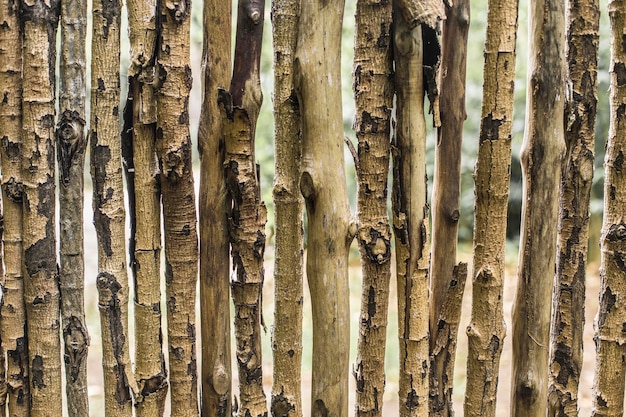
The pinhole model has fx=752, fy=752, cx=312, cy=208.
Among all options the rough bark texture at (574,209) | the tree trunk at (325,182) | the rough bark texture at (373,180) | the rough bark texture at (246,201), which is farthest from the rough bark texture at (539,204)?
the rough bark texture at (246,201)

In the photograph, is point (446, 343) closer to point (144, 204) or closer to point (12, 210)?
point (144, 204)

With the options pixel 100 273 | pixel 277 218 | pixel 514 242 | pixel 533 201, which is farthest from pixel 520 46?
pixel 100 273

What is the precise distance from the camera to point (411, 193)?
1.97 m

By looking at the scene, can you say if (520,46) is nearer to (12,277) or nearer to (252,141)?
(252,141)

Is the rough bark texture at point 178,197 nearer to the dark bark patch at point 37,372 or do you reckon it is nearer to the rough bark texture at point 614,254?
the dark bark patch at point 37,372

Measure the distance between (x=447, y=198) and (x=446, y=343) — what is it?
0.41 metres

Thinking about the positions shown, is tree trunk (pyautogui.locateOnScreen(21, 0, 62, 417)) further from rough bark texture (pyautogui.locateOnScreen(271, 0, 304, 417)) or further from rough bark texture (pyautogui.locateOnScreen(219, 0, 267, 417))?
rough bark texture (pyautogui.locateOnScreen(271, 0, 304, 417))

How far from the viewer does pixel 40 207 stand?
6.50ft

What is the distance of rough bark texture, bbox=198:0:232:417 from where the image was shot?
1.91m

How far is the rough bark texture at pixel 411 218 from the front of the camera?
189 centimetres

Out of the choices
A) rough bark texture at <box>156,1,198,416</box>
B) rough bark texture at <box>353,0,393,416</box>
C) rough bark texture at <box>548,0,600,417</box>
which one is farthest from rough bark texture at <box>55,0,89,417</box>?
rough bark texture at <box>548,0,600,417</box>

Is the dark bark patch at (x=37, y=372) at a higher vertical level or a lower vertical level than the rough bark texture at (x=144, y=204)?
lower

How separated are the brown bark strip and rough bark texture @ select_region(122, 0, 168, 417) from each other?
2.50ft

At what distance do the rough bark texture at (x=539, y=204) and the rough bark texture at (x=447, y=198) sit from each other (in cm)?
19
